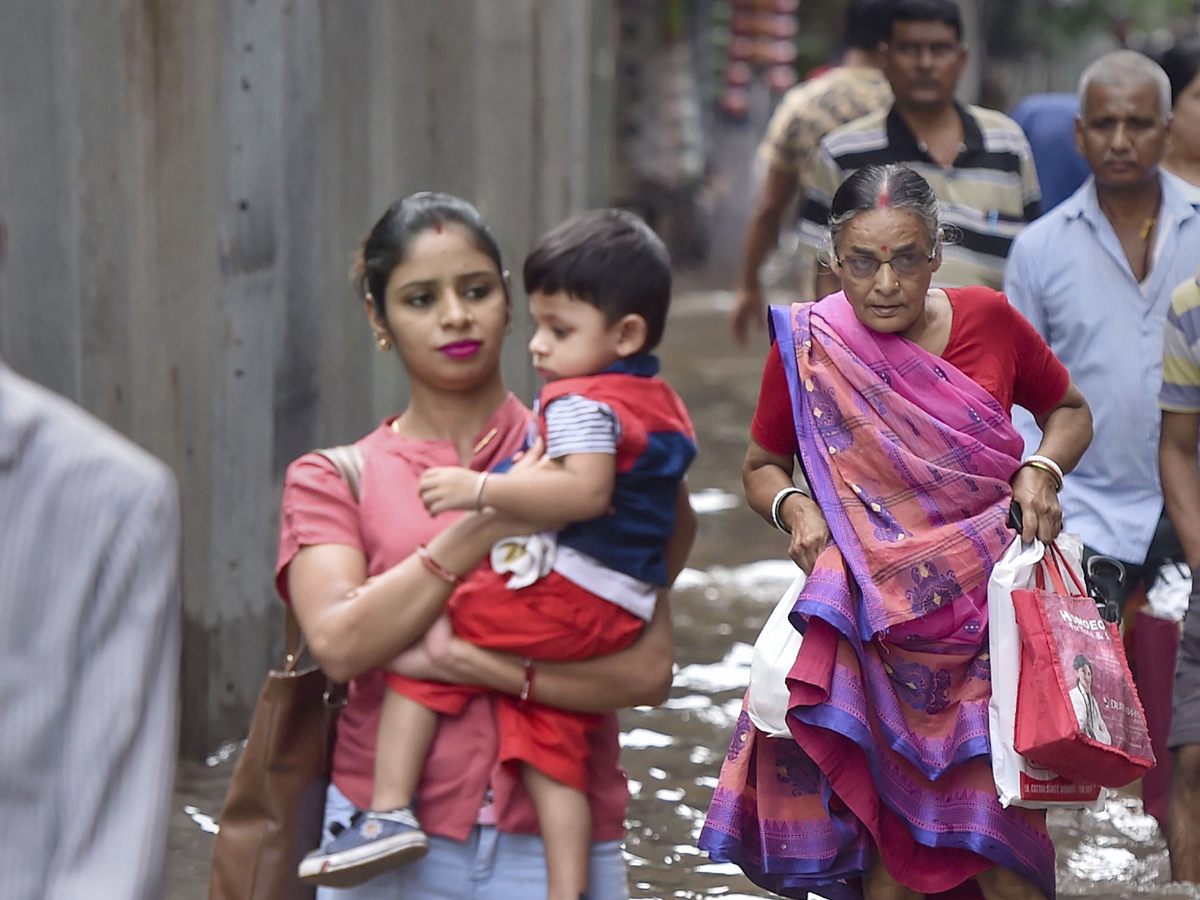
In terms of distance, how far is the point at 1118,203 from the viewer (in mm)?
4777

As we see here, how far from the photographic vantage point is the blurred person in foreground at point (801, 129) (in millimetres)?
6348

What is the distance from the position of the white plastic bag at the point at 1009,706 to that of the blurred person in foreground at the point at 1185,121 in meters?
2.70

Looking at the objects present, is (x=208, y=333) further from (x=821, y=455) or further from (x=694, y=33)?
(x=694, y=33)

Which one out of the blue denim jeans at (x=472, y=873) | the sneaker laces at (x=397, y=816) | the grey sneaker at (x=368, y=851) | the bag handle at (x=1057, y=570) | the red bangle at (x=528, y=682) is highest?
the bag handle at (x=1057, y=570)

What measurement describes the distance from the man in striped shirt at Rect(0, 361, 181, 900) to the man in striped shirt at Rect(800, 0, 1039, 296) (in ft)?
12.3

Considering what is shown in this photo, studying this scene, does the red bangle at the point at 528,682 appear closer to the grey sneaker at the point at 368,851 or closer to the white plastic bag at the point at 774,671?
the grey sneaker at the point at 368,851

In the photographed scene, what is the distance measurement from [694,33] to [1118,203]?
64.4ft

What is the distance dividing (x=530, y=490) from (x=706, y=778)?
9.31ft

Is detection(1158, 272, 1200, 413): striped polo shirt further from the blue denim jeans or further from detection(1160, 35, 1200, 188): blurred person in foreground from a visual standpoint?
the blue denim jeans

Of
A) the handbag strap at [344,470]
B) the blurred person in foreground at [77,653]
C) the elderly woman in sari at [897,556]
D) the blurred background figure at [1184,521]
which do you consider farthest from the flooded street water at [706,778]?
the blurred person in foreground at [77,653]

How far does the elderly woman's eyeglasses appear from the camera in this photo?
10.9 ft

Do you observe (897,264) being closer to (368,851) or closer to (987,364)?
(987,364)

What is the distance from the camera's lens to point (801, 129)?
638cm

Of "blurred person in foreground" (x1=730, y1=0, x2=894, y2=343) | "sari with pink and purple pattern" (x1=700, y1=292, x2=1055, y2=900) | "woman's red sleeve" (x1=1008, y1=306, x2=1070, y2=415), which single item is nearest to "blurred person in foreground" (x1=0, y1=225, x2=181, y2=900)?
"sari with pink and purple pattern" (x1=700, y1=292, x2=1055, y2=900)
